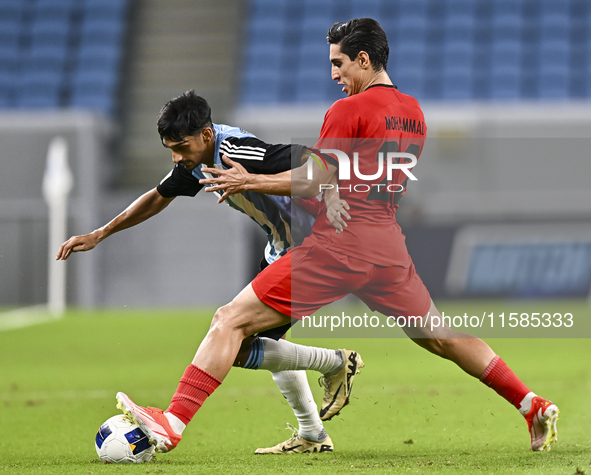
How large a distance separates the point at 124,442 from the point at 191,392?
11.8 inches

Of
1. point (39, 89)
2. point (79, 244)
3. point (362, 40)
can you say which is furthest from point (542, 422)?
point (39, 89)

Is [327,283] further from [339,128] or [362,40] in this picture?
[362,40]

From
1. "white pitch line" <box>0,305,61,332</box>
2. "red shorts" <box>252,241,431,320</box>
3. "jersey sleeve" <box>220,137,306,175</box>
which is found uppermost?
"jersey sleeve" <box>220,137,306,175</box>

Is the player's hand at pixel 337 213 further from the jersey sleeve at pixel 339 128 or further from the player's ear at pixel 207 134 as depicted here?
the player's ear at pixel 207 134

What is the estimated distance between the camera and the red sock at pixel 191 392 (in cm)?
309

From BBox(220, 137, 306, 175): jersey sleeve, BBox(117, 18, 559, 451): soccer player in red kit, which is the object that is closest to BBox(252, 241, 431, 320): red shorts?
BBox(117, 18, 559, 451): soccer player in red kit

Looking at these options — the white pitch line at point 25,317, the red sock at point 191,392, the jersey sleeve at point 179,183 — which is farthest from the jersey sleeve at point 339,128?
the white pitch line at point 25,317

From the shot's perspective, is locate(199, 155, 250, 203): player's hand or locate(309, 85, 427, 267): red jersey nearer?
locate(199, 155, 250, 203): player's hand

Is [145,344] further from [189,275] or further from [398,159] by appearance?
[398,159]

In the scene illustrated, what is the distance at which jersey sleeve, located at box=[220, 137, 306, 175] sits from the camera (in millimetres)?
3211

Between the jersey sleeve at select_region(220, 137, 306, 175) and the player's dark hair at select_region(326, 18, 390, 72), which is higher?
the player's dark hair at select_region(326, 18, 390, 72)

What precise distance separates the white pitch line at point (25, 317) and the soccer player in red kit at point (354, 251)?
28.8ft

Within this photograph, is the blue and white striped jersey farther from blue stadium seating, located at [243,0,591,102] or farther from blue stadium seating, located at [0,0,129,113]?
blue stadium seating, located at [0,0,129,113]

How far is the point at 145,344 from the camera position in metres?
9.60
